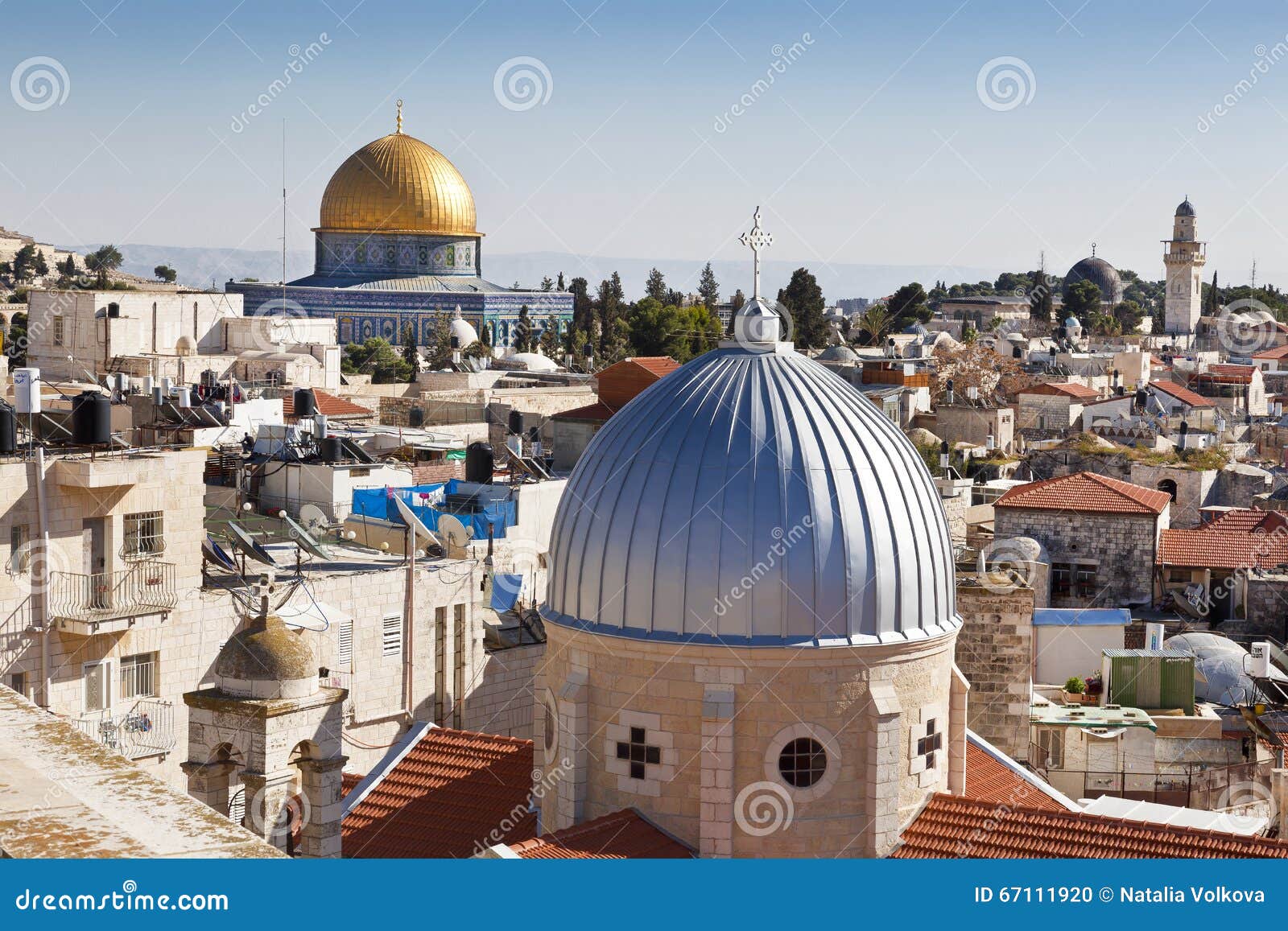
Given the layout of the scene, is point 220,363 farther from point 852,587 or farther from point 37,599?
point 852,587

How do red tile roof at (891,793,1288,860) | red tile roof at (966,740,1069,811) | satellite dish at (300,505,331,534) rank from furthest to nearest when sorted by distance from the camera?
satellite dish at (300,505,331,534)
red tile roof at (966,740,1069,811)
red tile roof at (891,793,1288,860)

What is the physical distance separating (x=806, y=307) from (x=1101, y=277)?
61964 mm

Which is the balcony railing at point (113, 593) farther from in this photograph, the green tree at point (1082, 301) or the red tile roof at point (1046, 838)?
the green tree at point (1082, 301)

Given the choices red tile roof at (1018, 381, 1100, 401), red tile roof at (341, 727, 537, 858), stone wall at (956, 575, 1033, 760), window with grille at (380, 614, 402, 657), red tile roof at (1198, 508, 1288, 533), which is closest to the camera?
red tile roof at (341, 727, 537, 858)

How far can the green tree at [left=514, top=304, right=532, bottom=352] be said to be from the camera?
72.6m

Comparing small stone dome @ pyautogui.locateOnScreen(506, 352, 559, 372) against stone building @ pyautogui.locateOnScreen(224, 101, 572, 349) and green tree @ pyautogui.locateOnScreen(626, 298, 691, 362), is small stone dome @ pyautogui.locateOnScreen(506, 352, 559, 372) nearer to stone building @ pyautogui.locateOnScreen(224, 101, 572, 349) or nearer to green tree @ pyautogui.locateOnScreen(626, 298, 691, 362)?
green tree @ pyautogui.locateOnScreen(626, 298, 691, 362)

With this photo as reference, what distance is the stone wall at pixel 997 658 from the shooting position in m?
16.0

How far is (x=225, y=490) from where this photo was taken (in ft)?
77.5

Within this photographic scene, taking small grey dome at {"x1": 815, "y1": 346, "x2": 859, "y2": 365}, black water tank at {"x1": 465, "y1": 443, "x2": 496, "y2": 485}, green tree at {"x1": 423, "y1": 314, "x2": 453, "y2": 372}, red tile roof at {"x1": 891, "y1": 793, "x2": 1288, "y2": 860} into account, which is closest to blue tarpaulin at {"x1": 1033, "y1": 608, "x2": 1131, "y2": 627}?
black water tank at {"x1": 465, "y1": 443, "x2": 496, "y2": 485}

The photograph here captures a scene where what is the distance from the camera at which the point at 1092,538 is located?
94.4 feet

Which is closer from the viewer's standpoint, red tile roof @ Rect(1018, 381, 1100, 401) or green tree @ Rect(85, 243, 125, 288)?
red tile roof @ Rect(1018, 381, 1100, 401)

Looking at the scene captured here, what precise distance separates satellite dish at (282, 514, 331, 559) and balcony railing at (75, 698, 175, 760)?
9.07 feet

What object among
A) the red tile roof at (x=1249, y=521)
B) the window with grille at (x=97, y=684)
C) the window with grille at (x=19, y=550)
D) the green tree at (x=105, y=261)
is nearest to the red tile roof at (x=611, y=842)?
the window with grille at (x=97, y=684)

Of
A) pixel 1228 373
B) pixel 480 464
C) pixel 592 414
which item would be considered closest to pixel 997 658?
pixel 480 464
